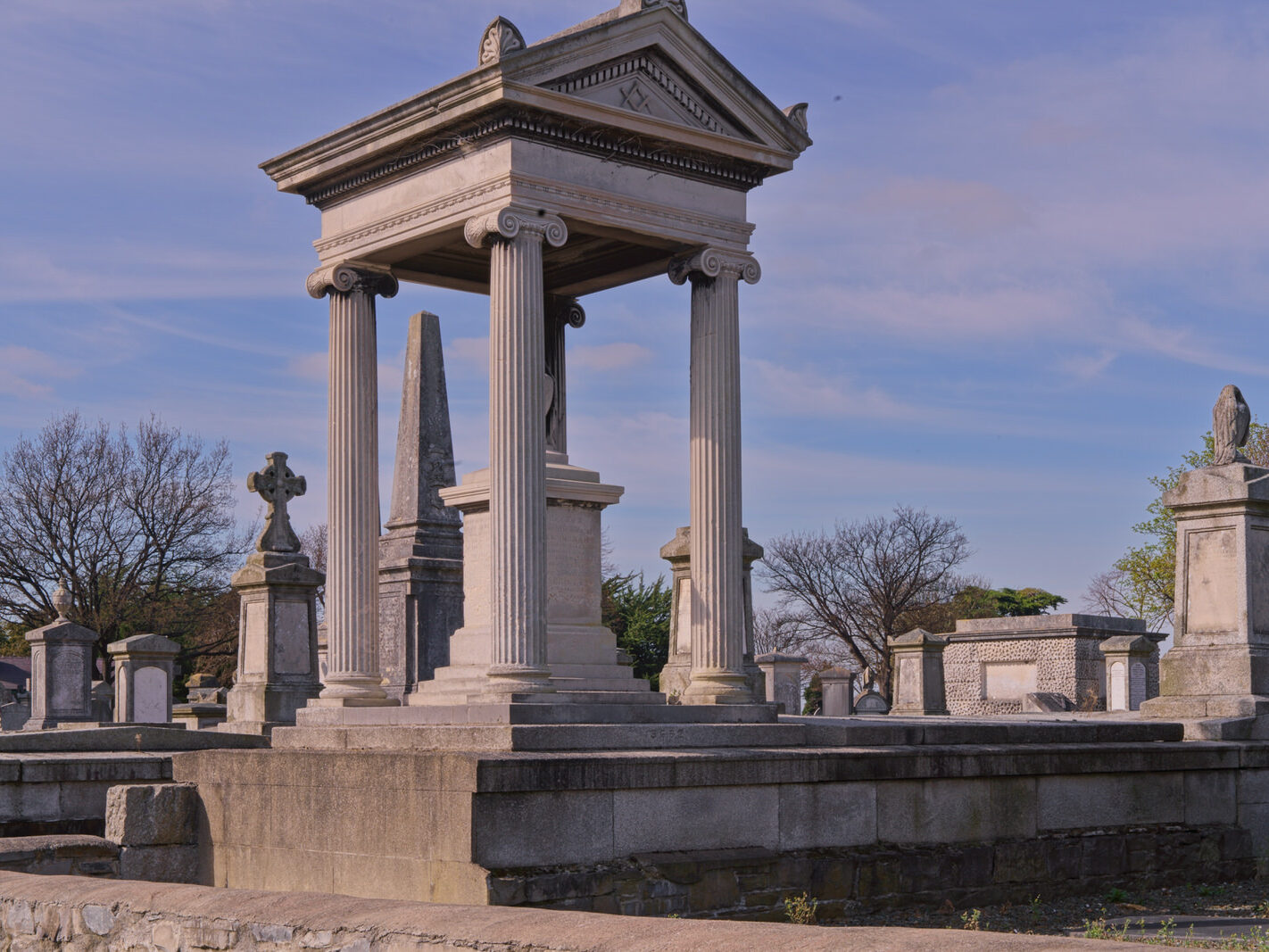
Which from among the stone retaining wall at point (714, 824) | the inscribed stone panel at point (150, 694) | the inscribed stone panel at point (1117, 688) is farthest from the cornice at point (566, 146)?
the inscribed stone panel at point (1117, 688)

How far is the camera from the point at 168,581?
45531 mm

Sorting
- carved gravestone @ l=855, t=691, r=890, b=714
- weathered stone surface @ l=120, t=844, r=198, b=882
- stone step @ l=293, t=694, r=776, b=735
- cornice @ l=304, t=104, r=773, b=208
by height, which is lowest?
carved gravestone @ l=855, t=691, r=890, b=714

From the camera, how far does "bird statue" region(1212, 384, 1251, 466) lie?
13.5 m

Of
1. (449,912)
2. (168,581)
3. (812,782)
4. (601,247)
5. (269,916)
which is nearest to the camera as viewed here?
(449,912)

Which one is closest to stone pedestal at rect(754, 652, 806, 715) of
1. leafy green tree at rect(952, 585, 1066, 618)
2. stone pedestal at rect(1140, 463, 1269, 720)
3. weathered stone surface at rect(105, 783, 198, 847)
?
stone pedestal at rect(1140, 463, 1269, 720)

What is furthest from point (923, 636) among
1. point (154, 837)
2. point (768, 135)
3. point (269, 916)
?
point (269, 916)

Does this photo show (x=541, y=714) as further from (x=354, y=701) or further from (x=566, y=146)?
(x=566, y=146)

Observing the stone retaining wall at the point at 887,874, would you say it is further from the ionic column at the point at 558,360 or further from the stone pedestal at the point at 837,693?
the stone pedestal at the point at 837,693

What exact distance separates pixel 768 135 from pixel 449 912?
8.07 m

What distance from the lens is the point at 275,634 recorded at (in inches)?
779

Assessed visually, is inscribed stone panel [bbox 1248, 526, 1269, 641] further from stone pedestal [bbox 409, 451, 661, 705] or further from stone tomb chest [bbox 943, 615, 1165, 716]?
stone tomb chest [bbox 943, 615, 1165, 716]

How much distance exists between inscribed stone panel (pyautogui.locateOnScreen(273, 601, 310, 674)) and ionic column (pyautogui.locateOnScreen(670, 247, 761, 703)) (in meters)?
9.57

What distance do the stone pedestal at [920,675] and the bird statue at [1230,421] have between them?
606 inches

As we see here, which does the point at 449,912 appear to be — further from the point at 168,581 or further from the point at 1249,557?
the point at 168,581
